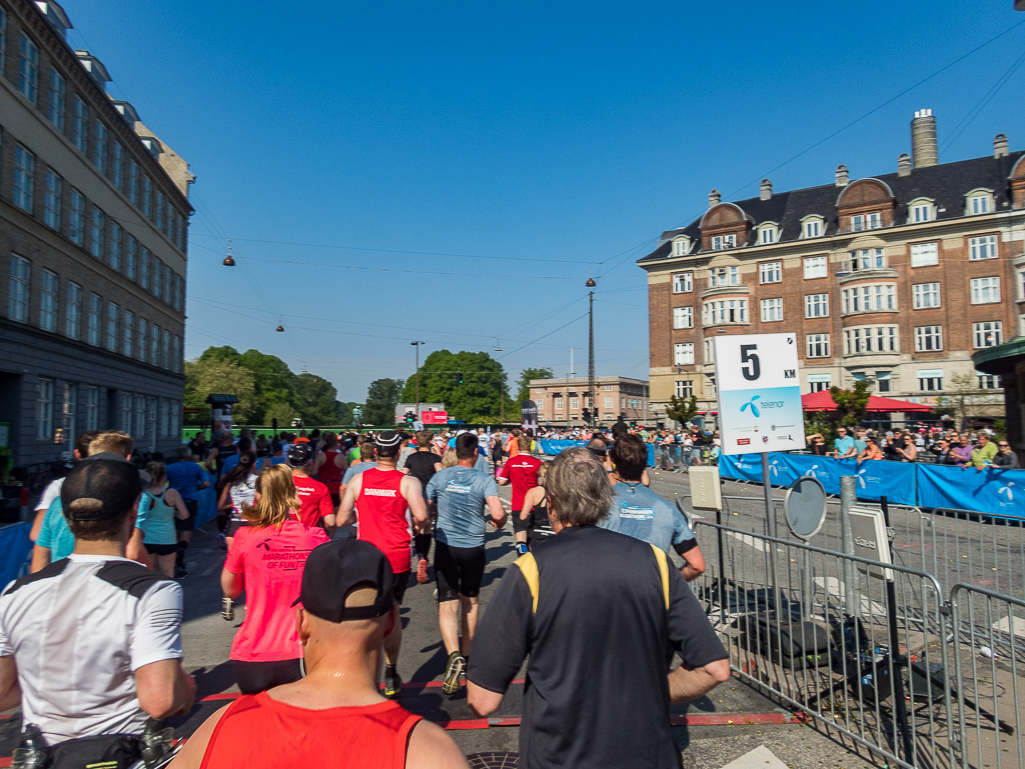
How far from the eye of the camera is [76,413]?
24.3m

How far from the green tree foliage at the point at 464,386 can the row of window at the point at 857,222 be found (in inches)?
1976

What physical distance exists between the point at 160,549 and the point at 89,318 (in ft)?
79.2

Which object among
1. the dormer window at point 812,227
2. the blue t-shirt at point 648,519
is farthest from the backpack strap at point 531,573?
the dormer window at point 812,227

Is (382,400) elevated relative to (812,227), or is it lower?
lower

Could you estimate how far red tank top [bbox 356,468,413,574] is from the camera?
5.14 m

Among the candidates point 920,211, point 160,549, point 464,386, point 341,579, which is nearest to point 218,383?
point 464,386

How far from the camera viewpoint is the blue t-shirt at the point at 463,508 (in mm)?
5340

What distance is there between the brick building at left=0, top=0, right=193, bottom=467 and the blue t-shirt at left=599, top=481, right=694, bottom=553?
22256 mm

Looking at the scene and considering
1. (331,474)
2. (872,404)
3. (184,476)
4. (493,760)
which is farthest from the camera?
(872,404)

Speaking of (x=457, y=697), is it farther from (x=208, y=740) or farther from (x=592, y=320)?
(x=592, y=320)

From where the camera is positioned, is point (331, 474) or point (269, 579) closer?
point (269, 579)

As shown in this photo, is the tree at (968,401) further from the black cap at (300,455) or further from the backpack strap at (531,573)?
the backpack strap at (531,573)

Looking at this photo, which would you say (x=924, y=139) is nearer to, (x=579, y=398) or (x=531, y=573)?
(x=579, y=398)

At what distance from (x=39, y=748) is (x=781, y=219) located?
53861mm
